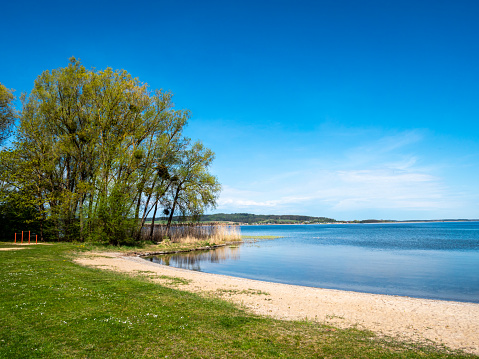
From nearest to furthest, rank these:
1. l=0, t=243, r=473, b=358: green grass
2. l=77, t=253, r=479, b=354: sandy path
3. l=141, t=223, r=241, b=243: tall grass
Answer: l=0, t=243, r=473, b=358: green grass
l=77, t=253, r=479, b=354: sandy path
l=141, t=223, r=241, b=243: tall grass

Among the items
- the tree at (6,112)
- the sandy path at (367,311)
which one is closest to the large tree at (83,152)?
the tree at (6,112)

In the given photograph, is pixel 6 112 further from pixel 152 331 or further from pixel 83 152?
pixel 152 331

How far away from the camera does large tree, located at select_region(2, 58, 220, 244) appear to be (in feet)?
87.8

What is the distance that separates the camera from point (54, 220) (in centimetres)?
2811

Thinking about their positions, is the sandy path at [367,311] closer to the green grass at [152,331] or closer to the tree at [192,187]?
the green grass at [152,331]

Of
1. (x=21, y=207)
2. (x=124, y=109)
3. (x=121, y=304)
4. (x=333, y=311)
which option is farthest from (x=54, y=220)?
(x=333, y=311)

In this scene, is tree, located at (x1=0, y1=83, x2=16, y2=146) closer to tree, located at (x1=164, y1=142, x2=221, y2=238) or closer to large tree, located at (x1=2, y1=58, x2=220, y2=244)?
large tree, located at (x1=2, y1=58, x2=220, y2=244)

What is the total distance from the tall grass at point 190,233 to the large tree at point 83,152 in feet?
21.5

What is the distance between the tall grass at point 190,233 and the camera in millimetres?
36219

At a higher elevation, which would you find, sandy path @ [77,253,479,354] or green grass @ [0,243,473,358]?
green grass @ [0,243,473,358]

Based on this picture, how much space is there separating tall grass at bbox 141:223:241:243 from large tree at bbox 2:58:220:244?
6.57m

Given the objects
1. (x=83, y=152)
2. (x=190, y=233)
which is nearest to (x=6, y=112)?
(x=83, y=152)

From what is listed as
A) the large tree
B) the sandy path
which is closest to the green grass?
the sandy path

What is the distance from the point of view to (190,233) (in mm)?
38562
